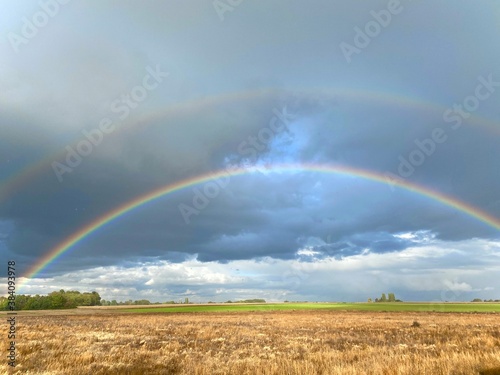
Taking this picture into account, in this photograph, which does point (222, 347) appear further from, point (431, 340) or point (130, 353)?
point (431, 340)

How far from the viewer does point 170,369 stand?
53.1ft

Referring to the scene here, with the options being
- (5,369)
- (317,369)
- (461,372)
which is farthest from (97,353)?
(461,372)

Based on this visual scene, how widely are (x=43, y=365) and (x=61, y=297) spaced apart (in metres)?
170

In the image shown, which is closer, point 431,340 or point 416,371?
point 416,371

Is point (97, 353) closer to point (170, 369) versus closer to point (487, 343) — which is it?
point (170, 369)

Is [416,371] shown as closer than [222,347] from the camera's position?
Yes

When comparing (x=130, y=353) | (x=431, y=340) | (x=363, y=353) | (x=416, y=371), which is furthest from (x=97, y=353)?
(x=431, y=340)

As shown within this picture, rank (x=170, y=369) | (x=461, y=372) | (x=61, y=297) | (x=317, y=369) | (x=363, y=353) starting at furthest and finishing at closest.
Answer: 1. (x=61, y=297)
2. (x=363, y=353)
3. (x=170, y=369)
4. (x=317, y=369)
5. (x=461, y=372)

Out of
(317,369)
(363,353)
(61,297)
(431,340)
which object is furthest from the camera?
(61,297)

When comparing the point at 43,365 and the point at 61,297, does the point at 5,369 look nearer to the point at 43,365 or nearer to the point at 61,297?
the point at 43,365

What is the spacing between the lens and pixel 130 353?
2008cm

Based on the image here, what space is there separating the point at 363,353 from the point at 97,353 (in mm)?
13915

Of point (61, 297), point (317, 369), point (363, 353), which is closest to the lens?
point (317, 369)

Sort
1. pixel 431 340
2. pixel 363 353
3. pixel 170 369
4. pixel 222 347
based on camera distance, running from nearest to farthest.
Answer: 1. pixel 170 369
2. pixel 363 353
3. pixel 222 347
4. pixel 431 340
